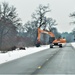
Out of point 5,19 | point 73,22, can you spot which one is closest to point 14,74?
point 5,19

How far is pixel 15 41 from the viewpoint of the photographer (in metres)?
74.6

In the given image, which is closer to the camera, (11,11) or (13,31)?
(13,31)

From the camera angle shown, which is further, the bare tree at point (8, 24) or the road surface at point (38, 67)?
Result: the bare tree at point (8, 24)

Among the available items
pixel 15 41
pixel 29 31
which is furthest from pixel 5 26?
pixel 29 31

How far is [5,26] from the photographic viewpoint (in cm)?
7956

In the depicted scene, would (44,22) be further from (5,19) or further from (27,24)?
(5,19)

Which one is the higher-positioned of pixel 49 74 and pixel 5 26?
pixel 5 26

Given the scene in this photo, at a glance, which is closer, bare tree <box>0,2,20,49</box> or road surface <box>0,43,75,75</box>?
road surface <box>0,43,75,75</box>

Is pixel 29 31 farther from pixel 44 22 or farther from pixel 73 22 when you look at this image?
pixel 73 22

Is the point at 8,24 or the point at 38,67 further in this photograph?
the point at 8,24

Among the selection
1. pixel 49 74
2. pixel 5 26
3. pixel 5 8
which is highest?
pixel 5 8

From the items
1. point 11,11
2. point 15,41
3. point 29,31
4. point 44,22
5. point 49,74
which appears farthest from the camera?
point 29,31

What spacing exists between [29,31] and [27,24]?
373cm

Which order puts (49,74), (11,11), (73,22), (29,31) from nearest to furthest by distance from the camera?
(49,74), (11,11), (73,22), (29,31)
